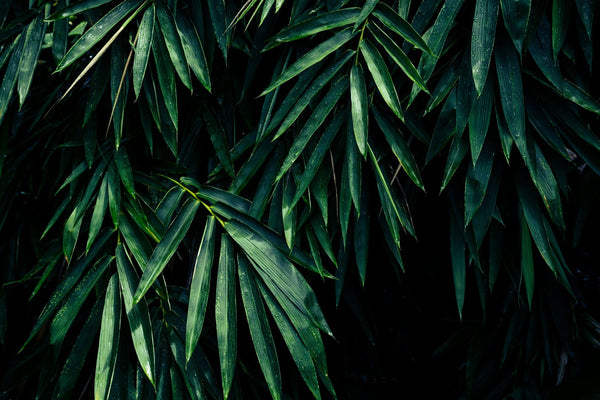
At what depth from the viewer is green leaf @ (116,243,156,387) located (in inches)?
39.3

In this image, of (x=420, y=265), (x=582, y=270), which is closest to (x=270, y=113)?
(x=420, y=265)

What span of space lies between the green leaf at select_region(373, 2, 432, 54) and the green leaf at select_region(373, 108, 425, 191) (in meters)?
0.17

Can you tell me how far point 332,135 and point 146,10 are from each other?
0.43 metres

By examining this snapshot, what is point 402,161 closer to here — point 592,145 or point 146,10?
point 592,145

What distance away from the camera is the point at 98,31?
1.10 metres

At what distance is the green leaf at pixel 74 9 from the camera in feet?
3.49

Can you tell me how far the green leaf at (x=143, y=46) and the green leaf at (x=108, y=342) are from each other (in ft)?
1.21

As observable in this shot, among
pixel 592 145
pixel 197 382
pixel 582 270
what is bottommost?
pixel 582 270

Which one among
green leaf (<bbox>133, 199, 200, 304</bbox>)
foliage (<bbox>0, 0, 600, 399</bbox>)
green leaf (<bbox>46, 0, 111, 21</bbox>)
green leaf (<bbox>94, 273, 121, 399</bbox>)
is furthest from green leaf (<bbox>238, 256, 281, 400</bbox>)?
green leaf (<bbox>46, 0, 111, 21</bbox>)

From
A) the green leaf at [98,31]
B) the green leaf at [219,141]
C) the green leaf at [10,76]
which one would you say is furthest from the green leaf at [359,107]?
the green leaf at [10,76]

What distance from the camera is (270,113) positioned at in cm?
115

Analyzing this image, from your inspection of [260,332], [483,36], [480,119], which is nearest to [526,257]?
[480,119]

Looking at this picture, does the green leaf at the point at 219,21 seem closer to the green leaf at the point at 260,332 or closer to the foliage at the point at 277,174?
the foliage at the point at 277,174

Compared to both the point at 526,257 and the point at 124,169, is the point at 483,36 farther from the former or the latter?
the point at 124,169
